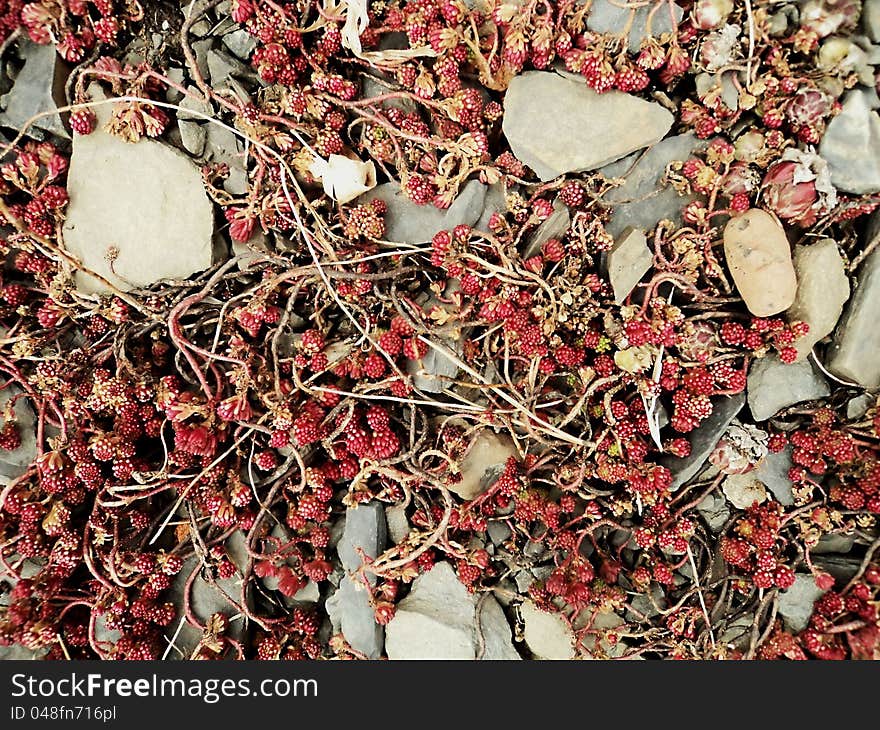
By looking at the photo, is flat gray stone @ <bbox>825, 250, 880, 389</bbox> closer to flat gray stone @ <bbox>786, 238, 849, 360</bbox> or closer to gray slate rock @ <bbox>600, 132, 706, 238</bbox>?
flat gray stone @ <bbox>786, 238, 849, 360</bbox>

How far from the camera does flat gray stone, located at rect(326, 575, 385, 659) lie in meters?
2.18

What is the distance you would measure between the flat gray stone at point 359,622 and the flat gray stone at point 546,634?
533 mm

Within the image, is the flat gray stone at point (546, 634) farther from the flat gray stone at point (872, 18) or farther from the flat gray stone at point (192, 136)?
the flat gray stone at point (872, 18)

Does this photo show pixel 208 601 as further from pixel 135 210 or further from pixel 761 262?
pixel 761 262

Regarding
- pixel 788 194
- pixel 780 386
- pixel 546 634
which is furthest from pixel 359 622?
pixel 788 194

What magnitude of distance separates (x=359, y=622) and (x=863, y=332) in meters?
Result: 2.01

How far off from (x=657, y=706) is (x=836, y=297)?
1496 mm

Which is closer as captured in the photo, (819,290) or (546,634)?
(819,290)

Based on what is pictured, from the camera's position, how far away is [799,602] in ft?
6.83

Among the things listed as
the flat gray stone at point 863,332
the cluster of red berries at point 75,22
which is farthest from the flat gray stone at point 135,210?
the flat gray stone at point 863,332

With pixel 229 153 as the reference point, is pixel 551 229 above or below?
below

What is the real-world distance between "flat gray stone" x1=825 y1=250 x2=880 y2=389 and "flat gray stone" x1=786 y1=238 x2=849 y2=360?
50mm

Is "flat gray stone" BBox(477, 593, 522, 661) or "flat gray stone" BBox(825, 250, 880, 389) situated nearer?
"flat gray stone" BBox(825, 250, 880, 389)

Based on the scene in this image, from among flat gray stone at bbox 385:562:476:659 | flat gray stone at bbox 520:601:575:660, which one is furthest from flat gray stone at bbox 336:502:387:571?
flat gray stone at bbox 520:601:575:660
